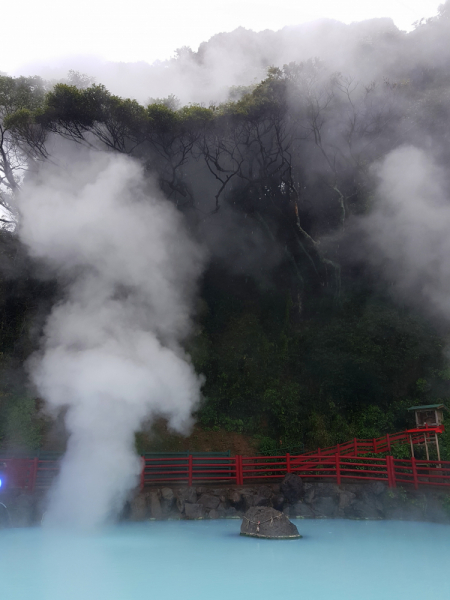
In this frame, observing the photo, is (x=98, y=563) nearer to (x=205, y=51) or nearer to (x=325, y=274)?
(x=325, y=274)

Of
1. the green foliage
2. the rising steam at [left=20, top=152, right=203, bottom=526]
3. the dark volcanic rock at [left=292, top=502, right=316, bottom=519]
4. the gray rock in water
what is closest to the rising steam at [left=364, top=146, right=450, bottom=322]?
the rising steam at [left=20, top=152, right=203, bottom=526]

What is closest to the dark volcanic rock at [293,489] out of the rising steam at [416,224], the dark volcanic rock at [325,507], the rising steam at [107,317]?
the dark volcanic rock at [325,507]

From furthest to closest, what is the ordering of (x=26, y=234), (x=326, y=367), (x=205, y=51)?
(x=205, y=51)
(x=326, y=367)
(x=26, y=234)

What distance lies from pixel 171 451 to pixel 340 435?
5.21 metres

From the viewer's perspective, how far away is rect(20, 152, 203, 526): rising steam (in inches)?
326

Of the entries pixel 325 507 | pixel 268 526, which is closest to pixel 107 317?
pixel 268 526

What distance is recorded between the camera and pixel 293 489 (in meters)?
9.66

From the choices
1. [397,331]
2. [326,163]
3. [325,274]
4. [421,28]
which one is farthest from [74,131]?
[421,28]

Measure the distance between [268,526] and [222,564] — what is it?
74.9 inches

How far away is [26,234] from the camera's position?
13.7 m

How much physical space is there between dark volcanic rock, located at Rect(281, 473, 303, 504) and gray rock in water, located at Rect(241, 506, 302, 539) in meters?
1.98

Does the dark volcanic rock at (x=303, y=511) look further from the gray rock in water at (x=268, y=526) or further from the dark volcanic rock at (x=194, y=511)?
the gray rock in water at (x=268, y=526)

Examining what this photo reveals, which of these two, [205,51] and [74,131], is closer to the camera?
[74,131]

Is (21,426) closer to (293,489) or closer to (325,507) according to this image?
(293,489)
